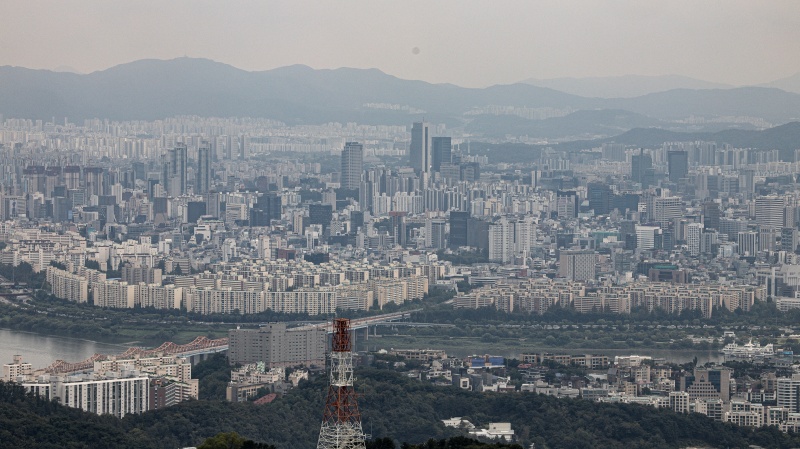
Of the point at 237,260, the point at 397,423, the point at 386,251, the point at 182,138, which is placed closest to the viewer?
the point at 397,423

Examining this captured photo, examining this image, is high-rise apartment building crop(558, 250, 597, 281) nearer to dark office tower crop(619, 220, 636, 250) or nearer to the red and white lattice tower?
dark office tower crop(619, 220, 636, 250)

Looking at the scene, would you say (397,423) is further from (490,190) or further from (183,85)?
(183,85)

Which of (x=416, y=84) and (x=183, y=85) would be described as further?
(x=183, y=85)

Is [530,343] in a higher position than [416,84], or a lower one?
lower

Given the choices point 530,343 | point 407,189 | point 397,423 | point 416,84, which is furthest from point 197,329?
point 416,84

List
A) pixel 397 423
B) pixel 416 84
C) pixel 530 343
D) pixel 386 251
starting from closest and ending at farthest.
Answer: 1. pixel 397 423
2. pixel 530 343
3. pixel 386 251
4. pixel 416 84

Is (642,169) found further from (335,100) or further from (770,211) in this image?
(335,100)
